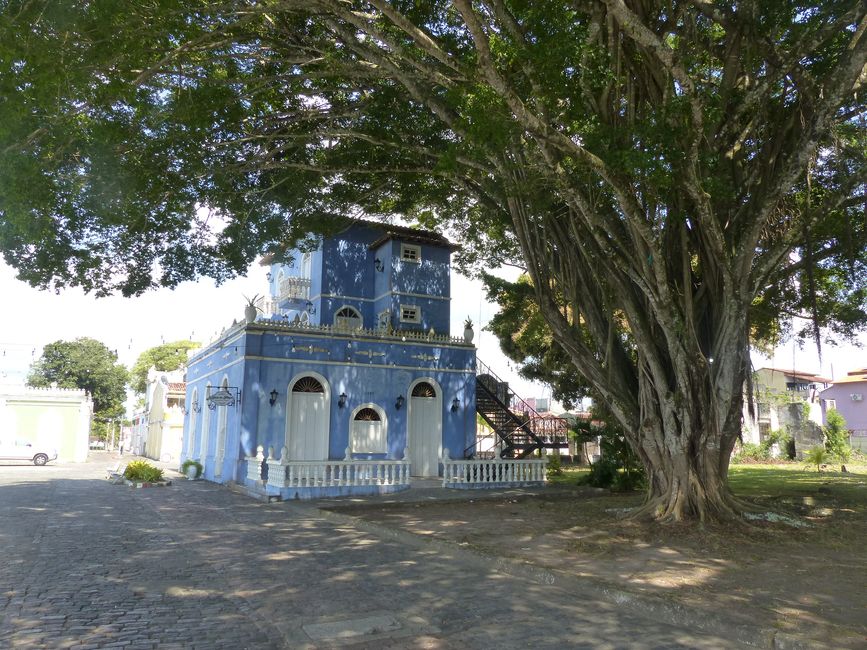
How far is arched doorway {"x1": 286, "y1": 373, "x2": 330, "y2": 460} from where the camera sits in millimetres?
18719

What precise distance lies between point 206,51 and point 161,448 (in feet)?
115

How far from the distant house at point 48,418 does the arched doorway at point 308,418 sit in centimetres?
2398

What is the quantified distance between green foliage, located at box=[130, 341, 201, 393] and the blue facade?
138 ft

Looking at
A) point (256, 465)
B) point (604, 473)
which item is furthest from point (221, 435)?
point (604, 473)

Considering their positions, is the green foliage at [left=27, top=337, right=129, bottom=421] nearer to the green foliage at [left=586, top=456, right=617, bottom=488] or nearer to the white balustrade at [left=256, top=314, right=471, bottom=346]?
the white balustrade at [left=256, top=314, right=471, bottom=346]

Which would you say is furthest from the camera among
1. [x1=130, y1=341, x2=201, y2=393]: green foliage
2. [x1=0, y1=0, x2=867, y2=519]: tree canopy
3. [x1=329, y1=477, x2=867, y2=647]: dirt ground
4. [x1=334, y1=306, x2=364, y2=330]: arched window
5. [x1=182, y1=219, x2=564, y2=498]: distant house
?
[x1=130, y1=341, x2=201, y2=393]: green foliage

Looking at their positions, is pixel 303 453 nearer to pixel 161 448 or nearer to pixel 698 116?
pixel 698 116

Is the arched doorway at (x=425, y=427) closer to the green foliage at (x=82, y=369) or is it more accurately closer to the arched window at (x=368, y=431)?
the arched window at (x=368, y=431)

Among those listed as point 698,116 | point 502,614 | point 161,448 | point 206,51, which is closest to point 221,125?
point 206,51

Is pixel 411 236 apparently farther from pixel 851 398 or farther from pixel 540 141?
pixel 851 398

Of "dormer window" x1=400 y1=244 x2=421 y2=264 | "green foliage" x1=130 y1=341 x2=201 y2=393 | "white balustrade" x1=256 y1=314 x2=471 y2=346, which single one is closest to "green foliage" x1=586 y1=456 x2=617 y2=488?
"white balustrade" x1=256 y1=314 x2=471 y2=346

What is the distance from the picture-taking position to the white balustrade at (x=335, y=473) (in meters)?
15.1

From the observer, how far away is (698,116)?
28.3 ft

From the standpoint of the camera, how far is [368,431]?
19.7 metres
